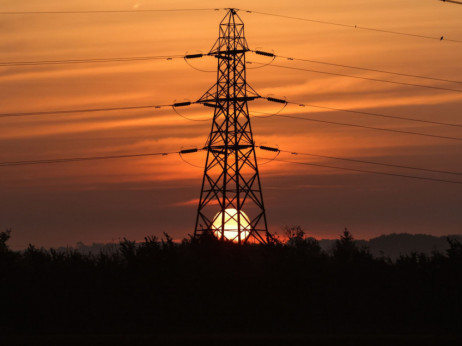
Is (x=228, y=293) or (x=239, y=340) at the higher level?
(x=228, y=293)

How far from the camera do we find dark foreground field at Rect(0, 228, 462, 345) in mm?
54844

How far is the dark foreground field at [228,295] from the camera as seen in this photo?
54.8 m

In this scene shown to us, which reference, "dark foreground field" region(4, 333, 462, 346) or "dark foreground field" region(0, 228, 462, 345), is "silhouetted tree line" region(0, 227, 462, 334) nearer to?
"dark foreground field" region(0, 228, 462, 345)

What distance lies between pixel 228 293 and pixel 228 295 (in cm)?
17

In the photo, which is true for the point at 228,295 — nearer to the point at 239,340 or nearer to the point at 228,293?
the point at 228,293

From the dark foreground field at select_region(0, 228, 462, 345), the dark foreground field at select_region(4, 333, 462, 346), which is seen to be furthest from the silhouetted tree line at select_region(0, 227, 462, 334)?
the dark foreground field at select_region(4, 333, 462, 346)

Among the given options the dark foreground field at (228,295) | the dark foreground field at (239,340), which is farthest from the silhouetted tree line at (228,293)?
the dark foreground field at (239,340)

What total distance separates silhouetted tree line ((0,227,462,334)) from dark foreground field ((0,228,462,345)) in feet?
0.23

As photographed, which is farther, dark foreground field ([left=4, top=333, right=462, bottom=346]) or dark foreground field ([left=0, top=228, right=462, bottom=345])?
dark foreground field ([left=0, top=228, right=462, bottom=345])

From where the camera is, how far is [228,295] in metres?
57.8

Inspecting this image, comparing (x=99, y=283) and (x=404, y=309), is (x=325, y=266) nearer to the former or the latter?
(x=404, y=309)

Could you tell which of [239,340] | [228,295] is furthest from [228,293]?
[239,340]

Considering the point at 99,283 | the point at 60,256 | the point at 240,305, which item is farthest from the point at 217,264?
the point at 60,256

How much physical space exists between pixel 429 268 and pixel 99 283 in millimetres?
23364
